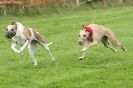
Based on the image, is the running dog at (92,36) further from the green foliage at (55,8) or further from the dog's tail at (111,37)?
the green foliage at (55,8)

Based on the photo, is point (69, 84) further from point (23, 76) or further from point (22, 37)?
point (22, 37)

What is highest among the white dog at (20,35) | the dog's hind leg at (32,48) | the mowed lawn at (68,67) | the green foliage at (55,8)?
the white dog at (20,35)

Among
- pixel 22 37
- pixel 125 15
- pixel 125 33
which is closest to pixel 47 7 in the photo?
pixel 125 15

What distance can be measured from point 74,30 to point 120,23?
3.62 meters

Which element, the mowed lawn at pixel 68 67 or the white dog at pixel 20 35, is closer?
the mowed lawn at pixel 68 67

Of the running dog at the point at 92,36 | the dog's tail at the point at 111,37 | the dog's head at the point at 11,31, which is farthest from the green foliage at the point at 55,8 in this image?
the dog's head at the point at 11,31

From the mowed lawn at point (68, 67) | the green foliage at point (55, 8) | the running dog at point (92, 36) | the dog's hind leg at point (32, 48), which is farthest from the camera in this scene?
the green foliage at point (55, 8)

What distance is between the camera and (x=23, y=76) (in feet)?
39.4

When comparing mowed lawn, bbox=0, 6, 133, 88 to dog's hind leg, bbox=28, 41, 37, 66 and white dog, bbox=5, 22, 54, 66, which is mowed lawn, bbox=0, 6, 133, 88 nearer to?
dog's hind leg, bbox=28, 41, 37, 66

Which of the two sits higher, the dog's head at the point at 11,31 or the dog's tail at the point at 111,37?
the dog's head at the point at 11,31

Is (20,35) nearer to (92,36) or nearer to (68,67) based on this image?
(68,67)

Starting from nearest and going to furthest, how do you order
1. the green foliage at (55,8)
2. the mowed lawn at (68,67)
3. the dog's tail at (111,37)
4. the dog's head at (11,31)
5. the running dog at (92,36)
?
the mowed lawn at (68,67) < the dog's head at (11,31) < the running dog at (92,36) < the dog's tail at (111,37) < the green foliage at (55,8)

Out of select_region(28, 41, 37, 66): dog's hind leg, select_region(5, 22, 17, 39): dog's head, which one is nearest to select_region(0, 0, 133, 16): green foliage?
select_region(28, 41, 37, 66): dog's hind leg

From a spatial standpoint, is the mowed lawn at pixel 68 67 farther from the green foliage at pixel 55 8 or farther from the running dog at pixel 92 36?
the green foliage at pixel 55 8
